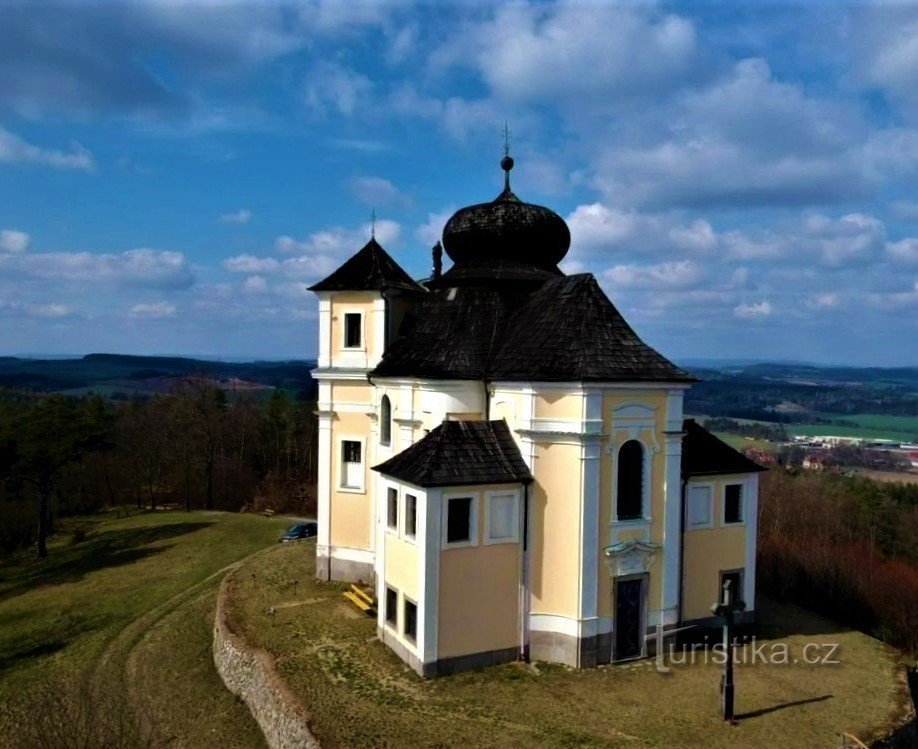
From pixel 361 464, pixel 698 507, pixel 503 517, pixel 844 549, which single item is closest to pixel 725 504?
pixel 698 507

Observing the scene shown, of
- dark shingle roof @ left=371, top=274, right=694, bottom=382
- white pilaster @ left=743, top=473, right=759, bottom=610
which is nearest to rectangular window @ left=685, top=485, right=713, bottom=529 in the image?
white pilaster @ left=743, top=473, right=759, bottom=610

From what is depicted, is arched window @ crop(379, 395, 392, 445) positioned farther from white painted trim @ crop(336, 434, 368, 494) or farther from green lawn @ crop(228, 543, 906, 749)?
green lawn @ crop(228, 543, 906, 749)

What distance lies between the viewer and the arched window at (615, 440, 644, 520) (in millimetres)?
19531

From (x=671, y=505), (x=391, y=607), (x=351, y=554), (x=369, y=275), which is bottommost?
(x=351, y=554)

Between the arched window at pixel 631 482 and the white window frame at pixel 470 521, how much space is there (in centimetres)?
420

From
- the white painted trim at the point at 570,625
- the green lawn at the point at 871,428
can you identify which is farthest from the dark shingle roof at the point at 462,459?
the green lawn at the point at 871,428

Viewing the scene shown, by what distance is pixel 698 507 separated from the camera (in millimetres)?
21984

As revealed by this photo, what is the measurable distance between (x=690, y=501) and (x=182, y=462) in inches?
1849

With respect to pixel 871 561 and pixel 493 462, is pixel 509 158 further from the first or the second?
pixel 871 561

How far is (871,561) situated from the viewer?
3847cm

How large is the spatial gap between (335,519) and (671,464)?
13.1 m

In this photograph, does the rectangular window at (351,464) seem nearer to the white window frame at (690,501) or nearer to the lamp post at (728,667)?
the white window frame at (690,501)

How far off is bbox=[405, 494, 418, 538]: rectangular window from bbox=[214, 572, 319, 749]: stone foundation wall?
5.07 metres

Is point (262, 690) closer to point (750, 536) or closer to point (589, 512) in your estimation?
point (589, 512)
